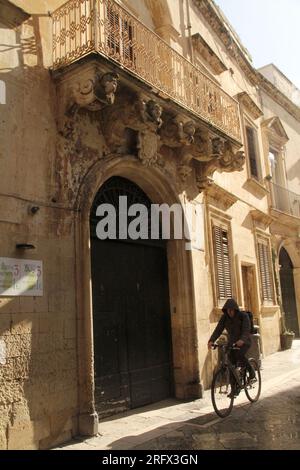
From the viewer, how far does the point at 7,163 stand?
513cm

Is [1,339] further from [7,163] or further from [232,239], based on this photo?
[232,239]

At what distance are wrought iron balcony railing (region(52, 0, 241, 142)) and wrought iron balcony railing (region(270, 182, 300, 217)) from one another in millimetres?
5871

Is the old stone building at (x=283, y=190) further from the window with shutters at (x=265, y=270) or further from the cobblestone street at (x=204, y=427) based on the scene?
the cobblestone street at (x=204, y=427)

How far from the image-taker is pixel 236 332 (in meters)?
6.95

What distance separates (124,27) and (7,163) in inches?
125

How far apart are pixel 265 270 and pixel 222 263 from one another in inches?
147

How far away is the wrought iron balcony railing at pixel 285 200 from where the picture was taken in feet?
49.8

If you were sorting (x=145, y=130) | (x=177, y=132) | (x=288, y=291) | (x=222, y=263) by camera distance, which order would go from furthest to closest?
(x=288, y=291) → (x=222, y=263) → (x=177, y=132) → (x=145, y=130)

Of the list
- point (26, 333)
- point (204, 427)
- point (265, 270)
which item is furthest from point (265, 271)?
point (26, 333)

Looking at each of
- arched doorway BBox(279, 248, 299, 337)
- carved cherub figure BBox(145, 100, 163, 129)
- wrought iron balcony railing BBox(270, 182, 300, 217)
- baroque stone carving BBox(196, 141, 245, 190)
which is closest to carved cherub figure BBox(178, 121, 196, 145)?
carved cherub figure BBox(145, 100, 163, 129)

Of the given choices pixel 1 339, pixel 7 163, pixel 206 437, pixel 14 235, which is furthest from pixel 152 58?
pixel 206 437

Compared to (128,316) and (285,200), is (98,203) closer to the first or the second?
(128,316)

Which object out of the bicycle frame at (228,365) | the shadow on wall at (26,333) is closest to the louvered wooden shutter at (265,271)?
the bicycle frame at (228,365)

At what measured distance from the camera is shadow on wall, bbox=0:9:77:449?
15.7 feet
